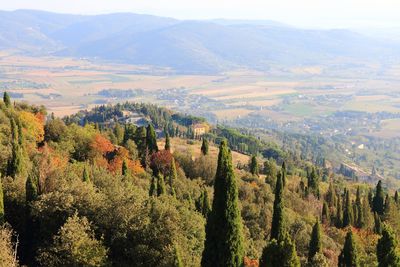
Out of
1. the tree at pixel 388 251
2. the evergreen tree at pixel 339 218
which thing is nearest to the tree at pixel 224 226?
the tree at pixel 388 251

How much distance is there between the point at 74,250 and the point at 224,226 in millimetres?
8888

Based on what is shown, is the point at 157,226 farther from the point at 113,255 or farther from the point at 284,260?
the point at 284,260

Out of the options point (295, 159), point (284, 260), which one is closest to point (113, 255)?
point (284, 260)

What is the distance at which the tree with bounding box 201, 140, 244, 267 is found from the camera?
28.5m

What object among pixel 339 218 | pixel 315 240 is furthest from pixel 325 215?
pixel 315 240

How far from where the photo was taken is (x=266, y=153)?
17038 cm

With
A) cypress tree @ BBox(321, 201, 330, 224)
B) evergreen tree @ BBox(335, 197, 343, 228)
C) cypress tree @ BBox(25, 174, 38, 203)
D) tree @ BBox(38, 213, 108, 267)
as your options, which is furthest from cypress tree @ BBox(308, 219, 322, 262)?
evergreen tree @ BBox(335, 197, 343, 228)

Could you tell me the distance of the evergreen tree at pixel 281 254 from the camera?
78.9 feet

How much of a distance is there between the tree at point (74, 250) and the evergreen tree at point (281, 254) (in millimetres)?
10215

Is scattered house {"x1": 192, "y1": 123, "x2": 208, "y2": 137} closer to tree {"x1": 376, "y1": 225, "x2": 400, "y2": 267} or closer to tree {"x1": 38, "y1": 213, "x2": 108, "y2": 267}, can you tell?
tree {"x1": 38, "y1": 213, "x2": 108, "y2": 267}

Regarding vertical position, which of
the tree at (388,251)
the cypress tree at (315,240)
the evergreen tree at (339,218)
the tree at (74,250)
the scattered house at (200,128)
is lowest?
the scattered house at (200,128)

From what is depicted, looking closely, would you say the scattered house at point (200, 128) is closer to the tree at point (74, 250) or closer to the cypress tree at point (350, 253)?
the cypress tree at point (350, 253)

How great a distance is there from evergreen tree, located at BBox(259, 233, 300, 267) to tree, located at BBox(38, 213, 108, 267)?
1022 cm

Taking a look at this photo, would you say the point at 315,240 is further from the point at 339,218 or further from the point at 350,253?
the point at 339,218
